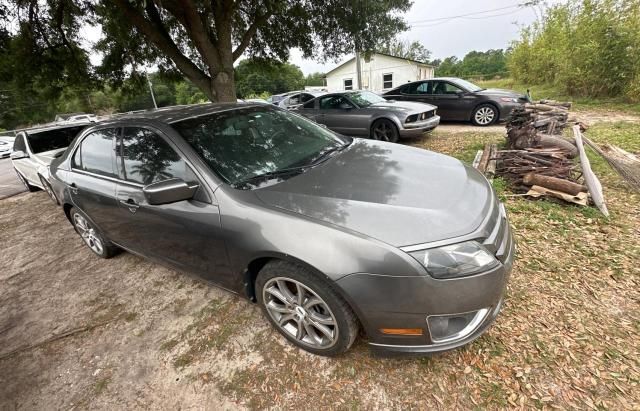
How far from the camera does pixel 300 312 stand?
1906 mm

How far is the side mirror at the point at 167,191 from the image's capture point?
1.83m

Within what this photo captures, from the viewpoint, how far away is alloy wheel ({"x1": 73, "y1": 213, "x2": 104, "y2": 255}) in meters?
3.42

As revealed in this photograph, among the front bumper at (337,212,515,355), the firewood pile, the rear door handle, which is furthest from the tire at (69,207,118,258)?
the firewood pile

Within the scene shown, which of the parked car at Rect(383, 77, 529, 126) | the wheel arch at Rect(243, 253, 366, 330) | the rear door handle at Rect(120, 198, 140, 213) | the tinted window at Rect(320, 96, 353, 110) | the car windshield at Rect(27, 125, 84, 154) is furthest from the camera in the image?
the parked car at Rect(383, 77, 529, 126)

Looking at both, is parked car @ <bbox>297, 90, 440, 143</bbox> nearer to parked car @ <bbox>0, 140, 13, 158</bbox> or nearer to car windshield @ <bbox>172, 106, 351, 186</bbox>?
car windshield @ <bbox>172, 106, 351, 186</bbox>

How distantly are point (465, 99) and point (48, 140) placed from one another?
389 inches

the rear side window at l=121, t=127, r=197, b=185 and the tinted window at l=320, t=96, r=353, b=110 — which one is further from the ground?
the tinted window at l=320, t=96, r=353, b=110

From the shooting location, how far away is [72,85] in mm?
7953

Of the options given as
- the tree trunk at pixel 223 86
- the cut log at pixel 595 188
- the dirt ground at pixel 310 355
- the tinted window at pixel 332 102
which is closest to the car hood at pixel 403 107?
the tinted window at pixel 332 102

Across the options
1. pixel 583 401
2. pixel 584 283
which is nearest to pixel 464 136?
pixel 584 283

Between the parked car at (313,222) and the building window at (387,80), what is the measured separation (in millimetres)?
24610

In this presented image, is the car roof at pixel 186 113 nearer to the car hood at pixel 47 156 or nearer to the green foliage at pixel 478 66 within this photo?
the car hood at pixel 47 156

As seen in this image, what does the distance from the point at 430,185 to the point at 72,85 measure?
9.93m

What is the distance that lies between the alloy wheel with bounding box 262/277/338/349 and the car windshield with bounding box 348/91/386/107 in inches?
245
